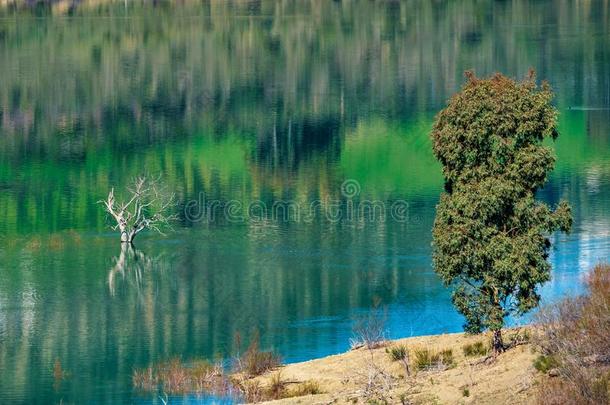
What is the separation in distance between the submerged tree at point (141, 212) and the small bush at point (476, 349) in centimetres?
2442

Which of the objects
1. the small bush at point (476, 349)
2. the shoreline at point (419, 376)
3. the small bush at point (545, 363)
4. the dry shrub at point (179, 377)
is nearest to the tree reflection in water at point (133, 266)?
the dry shrub at point (179, 377)

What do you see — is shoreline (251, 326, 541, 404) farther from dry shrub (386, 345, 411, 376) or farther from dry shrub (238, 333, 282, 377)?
dry shrub (238, 333, 282, 377)

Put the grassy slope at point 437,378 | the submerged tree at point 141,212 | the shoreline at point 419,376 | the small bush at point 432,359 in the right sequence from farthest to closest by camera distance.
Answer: the submerged tree at point 141,212, the small bush at point 432,359, the shoreline at point 419,376, the grassy slope at point 437,378

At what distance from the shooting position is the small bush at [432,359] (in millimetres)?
41062

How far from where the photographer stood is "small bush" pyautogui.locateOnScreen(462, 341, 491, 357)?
41.3m

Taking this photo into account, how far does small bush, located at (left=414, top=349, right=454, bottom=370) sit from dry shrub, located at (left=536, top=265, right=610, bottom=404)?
423cm

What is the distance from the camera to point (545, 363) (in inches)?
1379

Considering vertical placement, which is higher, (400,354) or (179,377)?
(400,354)

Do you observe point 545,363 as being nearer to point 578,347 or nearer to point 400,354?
point 578,347

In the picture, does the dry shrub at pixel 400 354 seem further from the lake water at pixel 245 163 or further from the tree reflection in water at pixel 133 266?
the tree reflection in water at pixel 133 266

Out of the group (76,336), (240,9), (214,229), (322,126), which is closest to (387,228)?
(214,229)

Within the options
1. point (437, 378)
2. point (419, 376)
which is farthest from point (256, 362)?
point (437, 378)

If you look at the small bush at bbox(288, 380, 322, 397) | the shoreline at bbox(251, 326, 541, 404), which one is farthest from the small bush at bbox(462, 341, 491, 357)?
the small bush at bbox(288, 380, 322, 397)

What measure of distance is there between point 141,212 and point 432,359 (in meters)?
31.4
